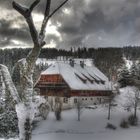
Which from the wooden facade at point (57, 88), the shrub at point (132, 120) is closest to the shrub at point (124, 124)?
the shrub at point (132, 120)

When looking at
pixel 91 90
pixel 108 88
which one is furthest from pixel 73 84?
pixel 108 88

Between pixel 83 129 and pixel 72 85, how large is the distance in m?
17.1

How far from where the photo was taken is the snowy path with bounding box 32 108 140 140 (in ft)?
A: 188

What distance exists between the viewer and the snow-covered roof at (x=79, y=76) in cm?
7994

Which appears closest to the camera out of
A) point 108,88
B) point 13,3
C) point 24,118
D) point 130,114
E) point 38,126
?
point 13,3

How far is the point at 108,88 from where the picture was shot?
287ft

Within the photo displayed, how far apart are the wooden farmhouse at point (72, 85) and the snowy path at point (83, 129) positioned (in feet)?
25.8

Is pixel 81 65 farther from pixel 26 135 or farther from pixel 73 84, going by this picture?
pixel 26 135

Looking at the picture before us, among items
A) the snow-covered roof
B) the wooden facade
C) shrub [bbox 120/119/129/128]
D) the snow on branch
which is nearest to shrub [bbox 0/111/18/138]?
shrub [bbox 120/119/129/128]

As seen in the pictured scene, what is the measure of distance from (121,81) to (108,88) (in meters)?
5.88

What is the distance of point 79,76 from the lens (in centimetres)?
8281

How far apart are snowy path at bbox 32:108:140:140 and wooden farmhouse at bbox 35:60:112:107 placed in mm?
7873

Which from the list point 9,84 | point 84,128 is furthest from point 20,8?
point 84,128

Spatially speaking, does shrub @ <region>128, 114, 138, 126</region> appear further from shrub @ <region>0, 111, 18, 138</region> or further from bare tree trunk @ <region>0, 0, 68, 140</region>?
bare tree trunk @ <region>0, 0, 68, 140</region>
